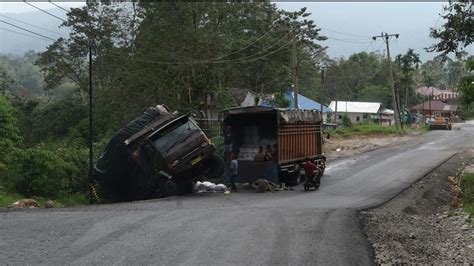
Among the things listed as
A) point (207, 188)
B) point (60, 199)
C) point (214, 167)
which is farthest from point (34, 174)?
point (214, 167)

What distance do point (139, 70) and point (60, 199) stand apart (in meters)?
15.9

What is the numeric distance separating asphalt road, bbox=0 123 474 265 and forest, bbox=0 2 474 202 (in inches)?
277

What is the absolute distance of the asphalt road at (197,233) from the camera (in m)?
8.50

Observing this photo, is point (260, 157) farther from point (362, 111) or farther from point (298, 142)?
point (362, 111)

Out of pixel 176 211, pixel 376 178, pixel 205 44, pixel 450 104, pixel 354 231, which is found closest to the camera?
pixel 354 231

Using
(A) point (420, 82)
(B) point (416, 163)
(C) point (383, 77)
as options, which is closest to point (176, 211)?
(B) point (416, 163)

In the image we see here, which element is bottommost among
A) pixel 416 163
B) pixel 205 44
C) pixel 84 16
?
pixel 416 163

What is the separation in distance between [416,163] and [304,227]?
68.2 ft

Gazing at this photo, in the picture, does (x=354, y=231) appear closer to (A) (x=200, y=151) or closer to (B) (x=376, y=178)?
(A) (x=200, y=151)

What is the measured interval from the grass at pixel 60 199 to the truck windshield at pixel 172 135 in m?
3.68

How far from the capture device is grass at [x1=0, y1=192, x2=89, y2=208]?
1744 cm

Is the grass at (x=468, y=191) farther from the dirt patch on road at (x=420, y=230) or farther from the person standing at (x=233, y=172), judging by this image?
the person standing at (x=233, y=172)

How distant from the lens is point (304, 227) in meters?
11.1

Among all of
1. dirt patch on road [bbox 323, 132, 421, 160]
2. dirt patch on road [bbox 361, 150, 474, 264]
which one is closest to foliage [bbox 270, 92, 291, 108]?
dirt patch on road [bbox 323, 132, 421, 160]
